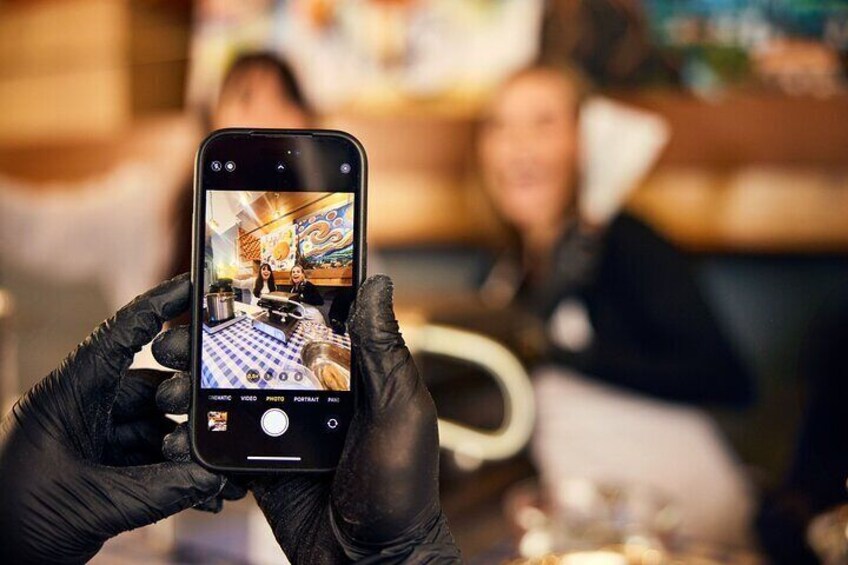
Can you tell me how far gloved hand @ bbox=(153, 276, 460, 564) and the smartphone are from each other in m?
0.02

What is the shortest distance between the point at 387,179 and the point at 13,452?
1299 mm

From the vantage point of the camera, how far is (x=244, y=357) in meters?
0.70

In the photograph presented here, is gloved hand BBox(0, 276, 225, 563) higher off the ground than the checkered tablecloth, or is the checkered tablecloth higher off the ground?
the checkered tablecloth

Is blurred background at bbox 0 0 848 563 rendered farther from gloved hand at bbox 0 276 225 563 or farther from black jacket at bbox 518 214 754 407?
gloved hand at bbox 0 276 225 563

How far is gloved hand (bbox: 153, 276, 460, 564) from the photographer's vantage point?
642mm

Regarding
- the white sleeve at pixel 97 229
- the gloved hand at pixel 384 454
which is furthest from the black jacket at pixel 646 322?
the gloved hand at pixel 384 454

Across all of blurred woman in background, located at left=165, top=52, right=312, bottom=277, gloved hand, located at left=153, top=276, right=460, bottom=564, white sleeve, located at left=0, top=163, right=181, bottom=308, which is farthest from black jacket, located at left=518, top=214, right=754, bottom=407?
gloved hand, located at left=153, top=276, right=460, bottom=564

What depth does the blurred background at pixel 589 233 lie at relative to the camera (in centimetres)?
161

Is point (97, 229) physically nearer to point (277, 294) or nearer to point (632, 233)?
point (632, 233)

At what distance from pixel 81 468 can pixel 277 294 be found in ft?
0.66

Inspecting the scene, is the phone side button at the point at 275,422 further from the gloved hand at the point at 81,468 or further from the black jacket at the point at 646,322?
the black jacket at the point at 646,322

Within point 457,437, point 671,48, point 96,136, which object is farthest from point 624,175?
point 96,136

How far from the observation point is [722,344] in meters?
1.67

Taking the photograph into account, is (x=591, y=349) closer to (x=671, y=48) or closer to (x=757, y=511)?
(x=757, y=511)
